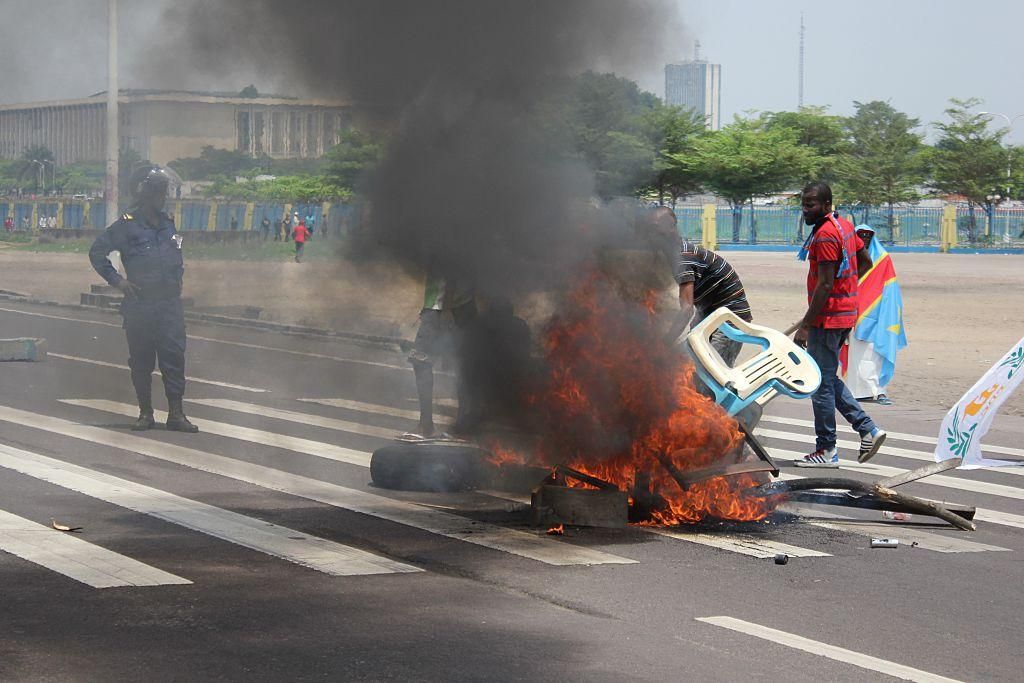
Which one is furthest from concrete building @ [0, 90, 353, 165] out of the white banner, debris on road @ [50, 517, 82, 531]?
the white banner

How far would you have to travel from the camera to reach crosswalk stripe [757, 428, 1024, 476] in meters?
10.0

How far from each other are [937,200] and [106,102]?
66.3m

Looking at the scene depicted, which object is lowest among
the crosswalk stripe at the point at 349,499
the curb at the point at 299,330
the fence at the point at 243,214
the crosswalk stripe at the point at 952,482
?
the crosswalk stripe at the point at 952,482

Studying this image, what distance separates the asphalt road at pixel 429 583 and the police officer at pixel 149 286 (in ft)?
2.46

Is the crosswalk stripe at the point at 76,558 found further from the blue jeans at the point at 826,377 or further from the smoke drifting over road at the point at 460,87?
the blue jeans at the point at 826,377

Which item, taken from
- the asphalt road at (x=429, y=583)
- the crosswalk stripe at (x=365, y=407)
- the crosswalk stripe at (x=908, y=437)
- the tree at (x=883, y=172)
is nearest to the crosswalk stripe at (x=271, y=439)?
the asphalt road at (x=429, y=583)

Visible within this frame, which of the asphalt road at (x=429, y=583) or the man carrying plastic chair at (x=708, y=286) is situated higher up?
the man carrying plastic chair at (x=708, y=286)

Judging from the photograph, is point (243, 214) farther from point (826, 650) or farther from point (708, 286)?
point (826, 650)

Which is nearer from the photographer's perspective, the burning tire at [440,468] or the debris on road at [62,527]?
the debris on road at [62,527]

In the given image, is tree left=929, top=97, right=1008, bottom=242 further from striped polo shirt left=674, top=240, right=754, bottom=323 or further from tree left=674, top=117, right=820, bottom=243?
striped polo shirt left=674, top=240, right=754, bottom=323

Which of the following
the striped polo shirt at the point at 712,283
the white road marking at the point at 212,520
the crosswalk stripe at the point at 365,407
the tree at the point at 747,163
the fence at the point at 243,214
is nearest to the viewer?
the white road marking at the point at 212,520

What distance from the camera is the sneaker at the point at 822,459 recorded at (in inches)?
393

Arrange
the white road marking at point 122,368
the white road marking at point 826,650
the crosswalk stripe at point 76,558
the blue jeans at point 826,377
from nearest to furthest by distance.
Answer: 1. the white road marking at point 826,650
2. the crosswalk stripe at point 76,558
3. the blue jeans at point 826,377
4. the white road marking at point 122,368

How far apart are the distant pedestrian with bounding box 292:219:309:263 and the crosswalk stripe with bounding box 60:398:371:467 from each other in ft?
4.76
